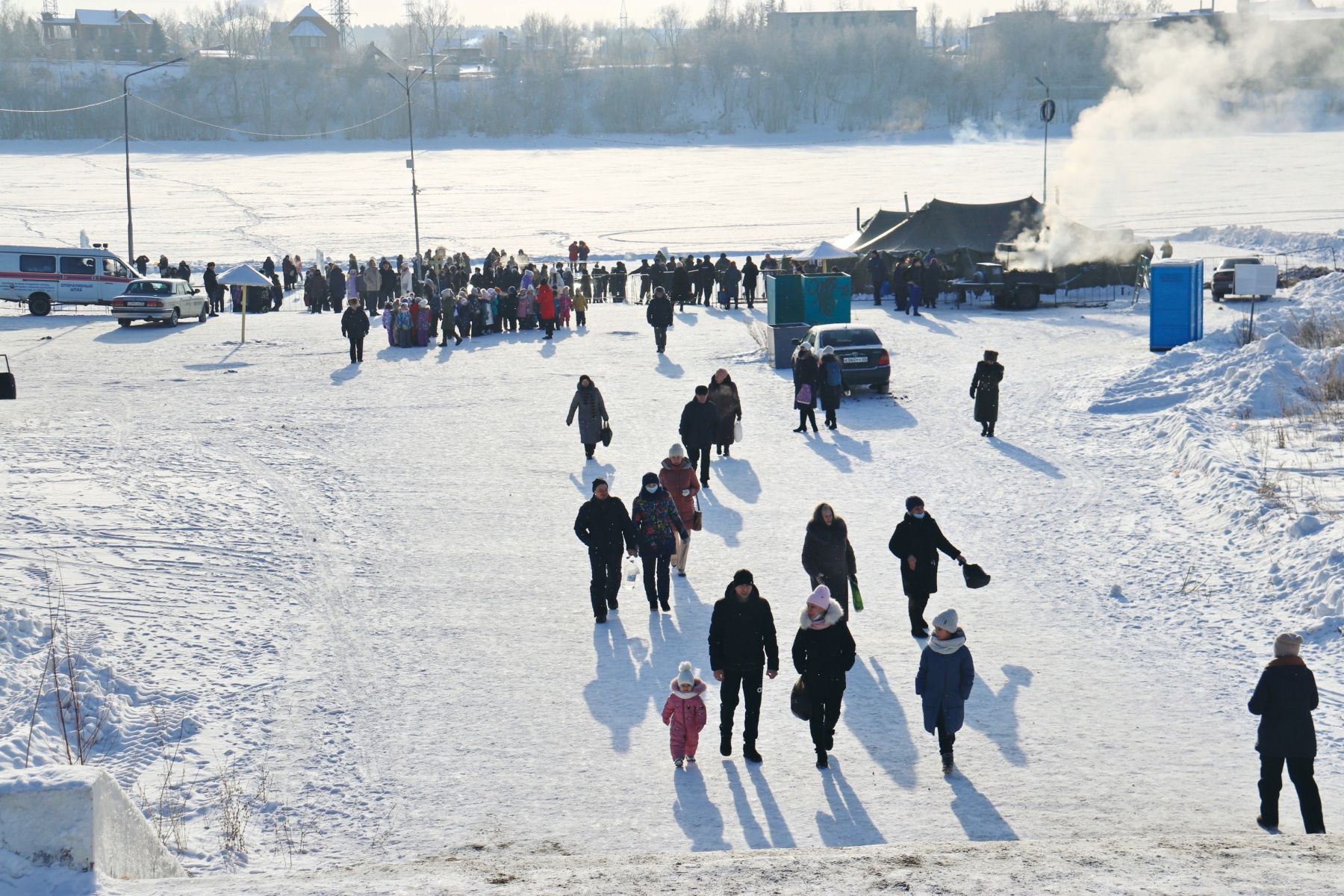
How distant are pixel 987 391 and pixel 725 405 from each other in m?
3.84

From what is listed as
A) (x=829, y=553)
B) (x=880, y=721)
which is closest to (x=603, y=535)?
(x=829, y=553)

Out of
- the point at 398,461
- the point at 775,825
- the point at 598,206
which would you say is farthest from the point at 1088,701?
the point at 598,206

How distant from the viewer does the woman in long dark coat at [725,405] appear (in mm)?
16719

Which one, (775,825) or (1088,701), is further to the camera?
(1088,701)

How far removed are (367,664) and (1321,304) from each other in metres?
22.4

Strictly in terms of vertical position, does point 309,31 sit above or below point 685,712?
above

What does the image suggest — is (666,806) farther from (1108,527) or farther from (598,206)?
(598,206)

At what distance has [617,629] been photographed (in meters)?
11.4

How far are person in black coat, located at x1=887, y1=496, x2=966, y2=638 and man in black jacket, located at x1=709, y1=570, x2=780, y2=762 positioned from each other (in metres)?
2.40

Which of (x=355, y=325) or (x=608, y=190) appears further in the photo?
(x=608, y=190)

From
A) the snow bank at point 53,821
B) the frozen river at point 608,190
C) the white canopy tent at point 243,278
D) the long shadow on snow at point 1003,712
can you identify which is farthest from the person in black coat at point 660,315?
the snow bank at point 53,821

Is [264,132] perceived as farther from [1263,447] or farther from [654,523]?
[654,523]

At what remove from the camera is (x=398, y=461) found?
57.8 feet

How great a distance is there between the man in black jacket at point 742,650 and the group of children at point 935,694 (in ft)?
0.89
